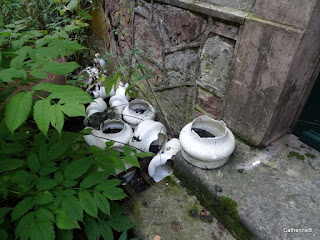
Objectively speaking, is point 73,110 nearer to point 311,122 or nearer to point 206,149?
point 206,149

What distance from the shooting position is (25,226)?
100 cm

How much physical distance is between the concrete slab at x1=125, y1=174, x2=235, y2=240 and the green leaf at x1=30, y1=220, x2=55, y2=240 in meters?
0.51

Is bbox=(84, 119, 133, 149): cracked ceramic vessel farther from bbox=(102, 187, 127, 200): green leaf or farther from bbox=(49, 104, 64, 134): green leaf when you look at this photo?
bbox=(49, 104, 64, 134): green leaf

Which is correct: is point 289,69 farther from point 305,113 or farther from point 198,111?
point 198,111

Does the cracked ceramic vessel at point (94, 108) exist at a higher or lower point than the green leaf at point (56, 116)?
lower

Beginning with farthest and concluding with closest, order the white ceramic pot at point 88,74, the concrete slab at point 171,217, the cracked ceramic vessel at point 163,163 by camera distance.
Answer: the white ceramic pot at point 88,74, the cracked ceramic vessel at point 163,163, the concrete slab at point 171,217

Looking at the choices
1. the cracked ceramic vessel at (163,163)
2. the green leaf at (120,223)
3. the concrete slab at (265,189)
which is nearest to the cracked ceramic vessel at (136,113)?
the cracked ceramic vessel at (163,163)

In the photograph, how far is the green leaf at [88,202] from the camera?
1076 millimetres

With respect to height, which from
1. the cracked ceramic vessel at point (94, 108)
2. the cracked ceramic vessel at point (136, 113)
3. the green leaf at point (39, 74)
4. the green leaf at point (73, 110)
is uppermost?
the green leaf at point (39, 74)

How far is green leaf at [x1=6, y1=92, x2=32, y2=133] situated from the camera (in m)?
0.83

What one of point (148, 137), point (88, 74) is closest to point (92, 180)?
point (148, 137)

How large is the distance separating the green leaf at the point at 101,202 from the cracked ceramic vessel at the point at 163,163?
Result: 71 centimetres

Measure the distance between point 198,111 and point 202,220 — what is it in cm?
90

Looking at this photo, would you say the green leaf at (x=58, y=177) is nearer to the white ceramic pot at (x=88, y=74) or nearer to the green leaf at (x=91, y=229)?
the green leaf at (x=91, y=229)
